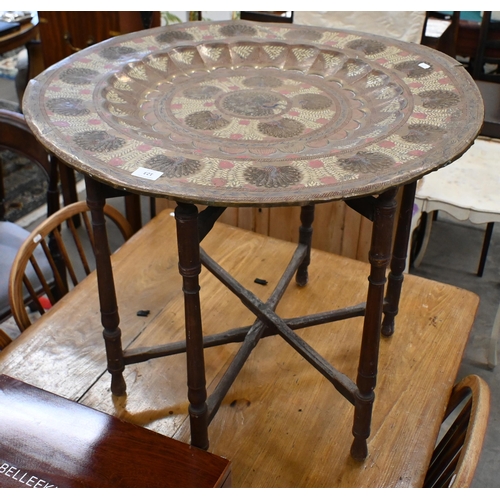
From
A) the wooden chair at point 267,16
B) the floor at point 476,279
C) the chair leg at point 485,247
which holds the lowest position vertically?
the floor at point 476,279

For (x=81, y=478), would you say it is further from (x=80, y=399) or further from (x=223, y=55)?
(x=223, y=55)

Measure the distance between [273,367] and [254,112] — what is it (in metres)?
0.75

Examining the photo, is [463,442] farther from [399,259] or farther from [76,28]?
[76,28]

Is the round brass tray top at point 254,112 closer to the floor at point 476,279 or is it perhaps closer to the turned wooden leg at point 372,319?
the turned wooden leg at point 372,319

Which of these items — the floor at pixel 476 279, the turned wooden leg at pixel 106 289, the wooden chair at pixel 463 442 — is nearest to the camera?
the wooden chair at pixel 463 442

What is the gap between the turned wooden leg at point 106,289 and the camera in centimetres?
143

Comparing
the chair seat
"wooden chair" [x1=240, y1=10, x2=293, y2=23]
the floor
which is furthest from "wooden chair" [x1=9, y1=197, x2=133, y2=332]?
"wooden chair" [x1=240, y1=10, x2=293, y2=23]

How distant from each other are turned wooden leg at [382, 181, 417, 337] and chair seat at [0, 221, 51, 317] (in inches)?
44.0

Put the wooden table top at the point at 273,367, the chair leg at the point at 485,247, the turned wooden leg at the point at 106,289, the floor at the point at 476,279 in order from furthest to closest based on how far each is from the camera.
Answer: the chair leg at the point at 485,247 < the floor at the point at 476,279 < the wooden table top at the point at 273,367 < the turned wooden leg at the point at 106,289

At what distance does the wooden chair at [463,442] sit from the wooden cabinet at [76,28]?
8.06 feet

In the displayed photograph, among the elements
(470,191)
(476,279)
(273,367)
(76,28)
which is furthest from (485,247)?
(76,28)

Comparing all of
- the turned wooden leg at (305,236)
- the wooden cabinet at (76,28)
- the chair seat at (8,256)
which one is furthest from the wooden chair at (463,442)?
the wooden cabinet at (76,28)

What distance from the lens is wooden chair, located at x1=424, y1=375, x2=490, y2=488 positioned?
1.10 meters

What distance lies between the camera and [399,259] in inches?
70.7
